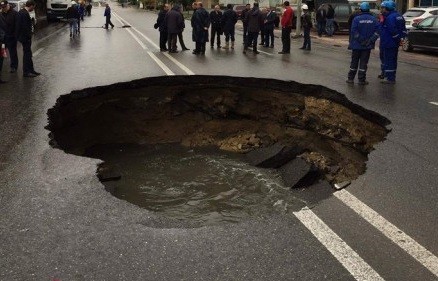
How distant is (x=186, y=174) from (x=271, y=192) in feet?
6.00

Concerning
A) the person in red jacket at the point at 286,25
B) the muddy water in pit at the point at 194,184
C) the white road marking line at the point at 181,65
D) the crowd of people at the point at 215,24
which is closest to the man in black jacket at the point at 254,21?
the crowd of people at the point at 215,24

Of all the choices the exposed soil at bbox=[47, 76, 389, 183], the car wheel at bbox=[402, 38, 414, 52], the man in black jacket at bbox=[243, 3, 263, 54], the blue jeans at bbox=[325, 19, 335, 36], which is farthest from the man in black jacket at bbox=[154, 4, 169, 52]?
the blue jeans at bbox=[325, 19, 335, 36]

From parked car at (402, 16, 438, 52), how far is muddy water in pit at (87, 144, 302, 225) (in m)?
13.2

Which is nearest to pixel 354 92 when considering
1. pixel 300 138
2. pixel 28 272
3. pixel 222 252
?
pixel 300 138

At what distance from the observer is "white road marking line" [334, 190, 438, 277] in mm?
3279

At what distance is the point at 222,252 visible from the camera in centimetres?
337

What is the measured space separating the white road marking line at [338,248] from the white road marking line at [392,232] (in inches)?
15.6

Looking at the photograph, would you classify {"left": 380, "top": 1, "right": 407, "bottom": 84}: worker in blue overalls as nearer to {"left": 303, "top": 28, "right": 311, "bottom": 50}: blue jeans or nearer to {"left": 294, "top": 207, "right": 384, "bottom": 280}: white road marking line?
{"left": 294, "top": 207, "right": 384, "bottom": 280}: white road marking line

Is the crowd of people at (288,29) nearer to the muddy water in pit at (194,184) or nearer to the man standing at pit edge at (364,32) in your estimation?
the man standing at pit edge at (364,32)

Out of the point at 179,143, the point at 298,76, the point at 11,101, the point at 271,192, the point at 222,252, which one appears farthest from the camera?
the point at 298,76

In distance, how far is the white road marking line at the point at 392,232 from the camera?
3.28 metres

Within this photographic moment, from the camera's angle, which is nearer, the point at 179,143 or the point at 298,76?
the point at 179,143

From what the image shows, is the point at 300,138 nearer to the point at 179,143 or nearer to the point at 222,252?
the point at 179,143

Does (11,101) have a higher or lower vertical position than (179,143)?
higher
